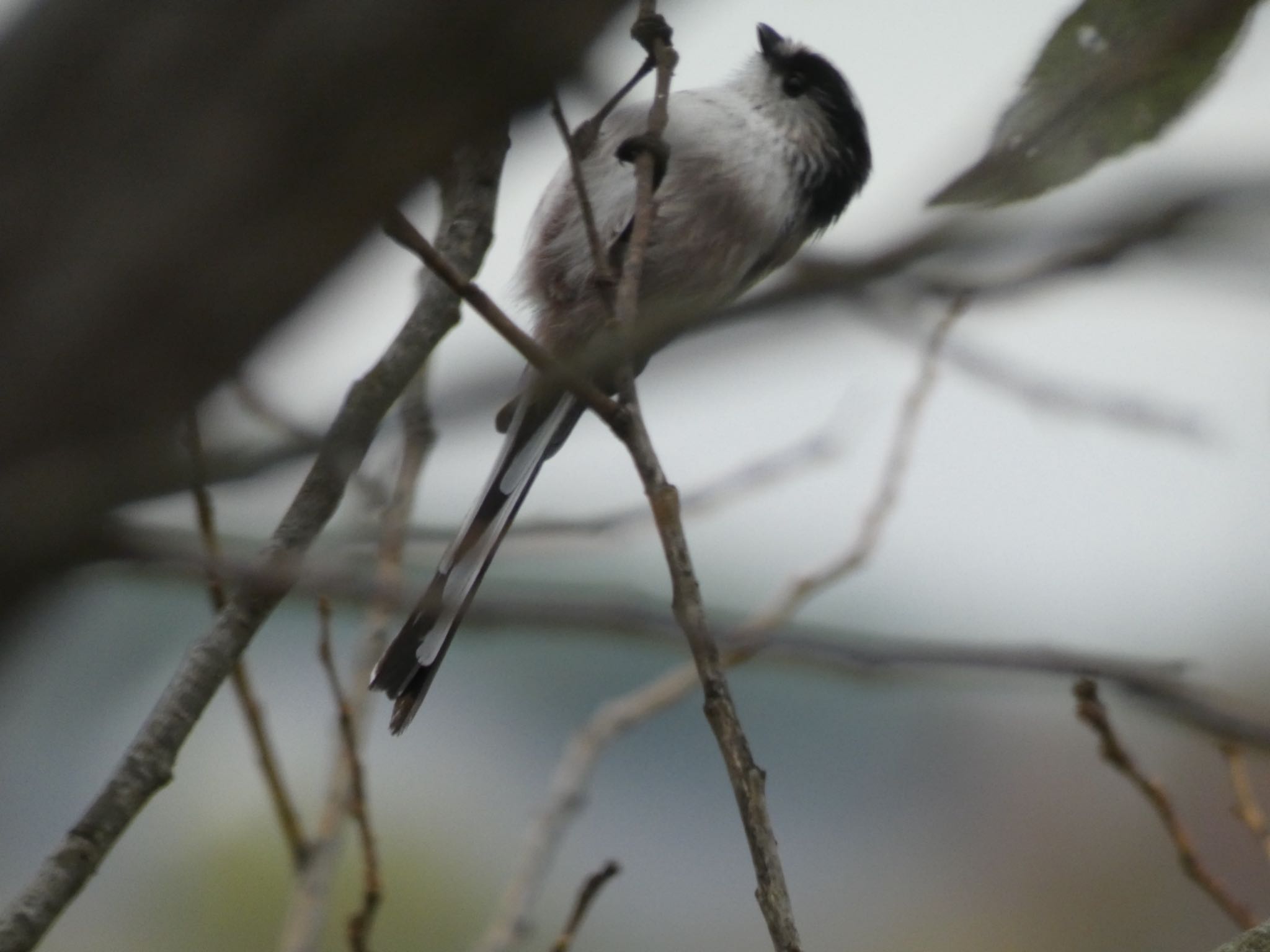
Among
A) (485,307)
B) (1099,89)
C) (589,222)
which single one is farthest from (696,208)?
(1099,89)

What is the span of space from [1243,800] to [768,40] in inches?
84.1

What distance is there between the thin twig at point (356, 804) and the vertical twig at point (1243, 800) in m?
1.10

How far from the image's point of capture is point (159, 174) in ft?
2.10

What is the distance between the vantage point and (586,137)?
98.6 inches

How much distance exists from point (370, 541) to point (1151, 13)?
2.59 ft

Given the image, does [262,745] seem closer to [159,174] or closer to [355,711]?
[355,711]

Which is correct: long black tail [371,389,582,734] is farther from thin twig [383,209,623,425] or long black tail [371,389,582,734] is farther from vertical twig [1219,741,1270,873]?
vertical twig [1219,741,1270,873]

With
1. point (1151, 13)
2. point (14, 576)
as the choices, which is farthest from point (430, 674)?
point (14, 576)

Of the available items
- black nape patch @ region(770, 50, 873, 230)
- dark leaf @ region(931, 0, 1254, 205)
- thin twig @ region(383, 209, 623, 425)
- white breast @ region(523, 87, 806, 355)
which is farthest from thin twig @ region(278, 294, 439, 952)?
black nape patch @ region(770, 50, 873, 230)

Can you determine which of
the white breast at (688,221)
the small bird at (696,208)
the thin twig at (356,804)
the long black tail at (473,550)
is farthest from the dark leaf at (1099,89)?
the white breast at (688,221)

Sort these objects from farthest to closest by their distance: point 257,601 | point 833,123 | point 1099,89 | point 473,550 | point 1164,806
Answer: point 833,123
point 473,550
point 1164,806
point 257,601
point 1099,89

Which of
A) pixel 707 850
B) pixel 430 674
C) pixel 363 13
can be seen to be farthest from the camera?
pixel 707 850

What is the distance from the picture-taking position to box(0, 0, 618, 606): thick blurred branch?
0.63m

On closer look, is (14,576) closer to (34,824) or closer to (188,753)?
(34,824)
